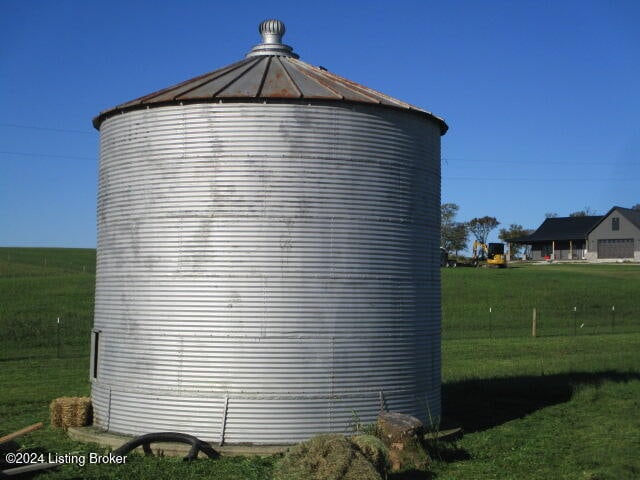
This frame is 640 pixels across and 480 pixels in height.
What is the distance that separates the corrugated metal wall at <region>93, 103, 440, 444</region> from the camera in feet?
41.9

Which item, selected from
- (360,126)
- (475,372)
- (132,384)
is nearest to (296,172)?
(360,126)

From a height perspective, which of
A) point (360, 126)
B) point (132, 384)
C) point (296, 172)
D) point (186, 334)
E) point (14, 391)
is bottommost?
point (14, 391)

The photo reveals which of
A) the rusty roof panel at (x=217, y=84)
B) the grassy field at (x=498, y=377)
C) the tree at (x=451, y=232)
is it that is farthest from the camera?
the tree at (x=451, y=232)

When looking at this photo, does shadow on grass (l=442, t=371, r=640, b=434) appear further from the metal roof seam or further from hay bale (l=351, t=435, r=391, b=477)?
the metal roof seam

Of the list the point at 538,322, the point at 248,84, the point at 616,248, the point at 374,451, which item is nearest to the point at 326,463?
the point at 374,451

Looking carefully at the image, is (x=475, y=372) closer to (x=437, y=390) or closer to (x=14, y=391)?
(x=437, y=390)

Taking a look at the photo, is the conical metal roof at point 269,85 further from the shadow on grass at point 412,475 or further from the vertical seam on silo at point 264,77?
the shadow on grass at point 412,475

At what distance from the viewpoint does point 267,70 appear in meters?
14.9

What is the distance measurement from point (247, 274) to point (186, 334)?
57.3 inches

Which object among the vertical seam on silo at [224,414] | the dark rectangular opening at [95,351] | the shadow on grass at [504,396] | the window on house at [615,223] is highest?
the window on house at [615,223]

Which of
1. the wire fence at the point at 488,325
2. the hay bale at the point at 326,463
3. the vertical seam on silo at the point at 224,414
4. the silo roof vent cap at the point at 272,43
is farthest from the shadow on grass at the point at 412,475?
the wire fence at the point at 488,325

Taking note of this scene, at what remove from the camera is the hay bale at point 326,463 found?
10156mm

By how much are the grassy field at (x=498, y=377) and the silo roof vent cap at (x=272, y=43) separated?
831 cm

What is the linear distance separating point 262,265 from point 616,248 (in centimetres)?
8271
